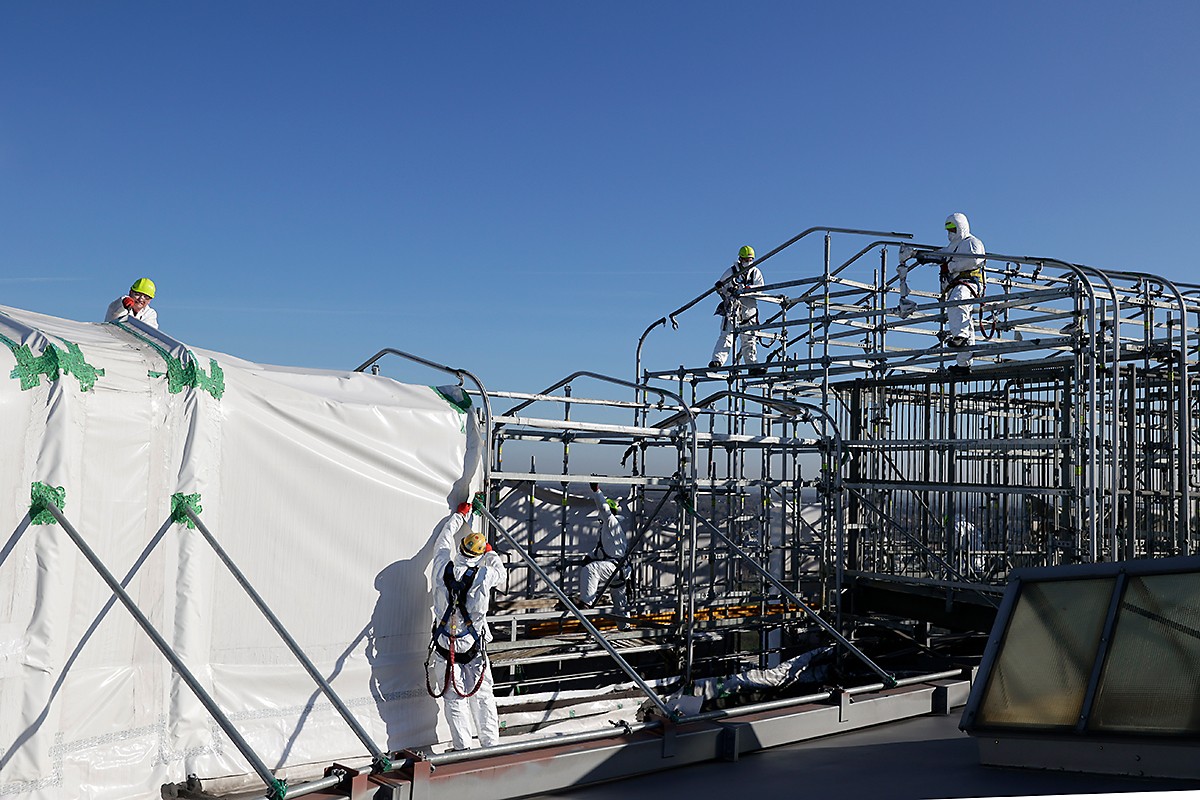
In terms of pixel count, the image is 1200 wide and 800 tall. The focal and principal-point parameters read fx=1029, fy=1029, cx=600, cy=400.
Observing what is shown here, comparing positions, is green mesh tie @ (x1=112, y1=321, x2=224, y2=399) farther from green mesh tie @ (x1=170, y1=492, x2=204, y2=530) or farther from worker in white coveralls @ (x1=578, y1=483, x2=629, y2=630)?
worker in white coveralls @ (x1=578, y1=483, x2=629, y2=630)

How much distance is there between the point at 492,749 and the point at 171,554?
8.44ft

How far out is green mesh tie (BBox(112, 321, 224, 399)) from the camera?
23.7 ft

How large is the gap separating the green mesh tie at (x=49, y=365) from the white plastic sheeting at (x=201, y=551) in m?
0.01

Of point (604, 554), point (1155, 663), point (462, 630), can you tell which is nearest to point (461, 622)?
point (462, 630)

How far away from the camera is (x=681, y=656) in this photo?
40.7ft

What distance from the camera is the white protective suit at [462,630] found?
8.66m

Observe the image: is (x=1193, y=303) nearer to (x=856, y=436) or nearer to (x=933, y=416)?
(x=933, y=416)

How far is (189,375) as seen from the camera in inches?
287

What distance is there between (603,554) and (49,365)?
29.9ft

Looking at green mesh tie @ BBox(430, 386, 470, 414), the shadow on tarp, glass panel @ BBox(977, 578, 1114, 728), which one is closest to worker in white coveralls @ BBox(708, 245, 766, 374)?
green mesh tie @ BBox(430, 386, 470, 414)

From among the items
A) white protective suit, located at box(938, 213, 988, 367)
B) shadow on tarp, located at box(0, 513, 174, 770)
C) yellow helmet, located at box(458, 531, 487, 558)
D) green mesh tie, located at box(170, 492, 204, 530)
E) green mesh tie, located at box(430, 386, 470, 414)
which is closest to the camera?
shadow on tarp, located at box(0, 513, 174, 770)

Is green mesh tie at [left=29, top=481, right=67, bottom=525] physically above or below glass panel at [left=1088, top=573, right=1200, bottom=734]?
above

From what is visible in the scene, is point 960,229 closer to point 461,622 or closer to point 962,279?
point 962,279

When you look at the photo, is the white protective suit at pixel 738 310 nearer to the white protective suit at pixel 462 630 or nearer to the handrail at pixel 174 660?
the white protective suit at pixel 462 630
